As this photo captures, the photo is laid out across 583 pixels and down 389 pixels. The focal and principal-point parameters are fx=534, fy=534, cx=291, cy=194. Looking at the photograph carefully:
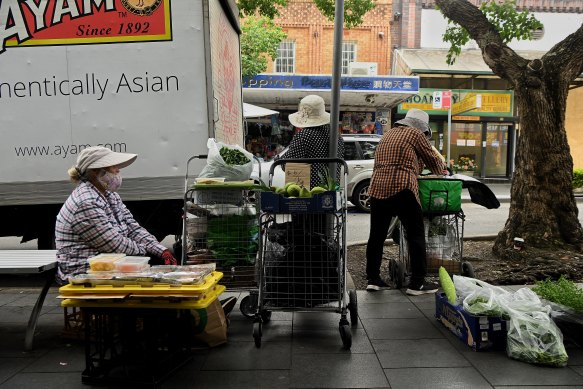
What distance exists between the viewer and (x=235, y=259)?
14.2 feet

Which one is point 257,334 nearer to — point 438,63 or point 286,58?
point 438,63

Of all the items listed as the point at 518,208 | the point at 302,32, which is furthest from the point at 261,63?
the point at 518,208

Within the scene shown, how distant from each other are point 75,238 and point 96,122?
2.17m

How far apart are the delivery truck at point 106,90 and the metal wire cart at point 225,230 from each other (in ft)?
4.44

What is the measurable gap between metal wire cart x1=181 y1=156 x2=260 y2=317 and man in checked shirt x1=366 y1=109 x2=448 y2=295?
1.51m

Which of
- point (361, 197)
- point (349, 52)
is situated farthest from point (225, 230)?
point (349, 52)

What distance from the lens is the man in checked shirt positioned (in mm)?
5220

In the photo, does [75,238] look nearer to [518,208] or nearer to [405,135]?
[405,135]

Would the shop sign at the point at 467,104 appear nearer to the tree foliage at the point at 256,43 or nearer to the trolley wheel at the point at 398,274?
the tree foliage at the point at 256,43

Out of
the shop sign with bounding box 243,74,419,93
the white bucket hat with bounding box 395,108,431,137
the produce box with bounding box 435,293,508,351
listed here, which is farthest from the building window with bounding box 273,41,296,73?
the produce box with bounding box 435,293,508,351

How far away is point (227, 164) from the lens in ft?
15.0

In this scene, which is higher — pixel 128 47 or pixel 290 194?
pixel 128 47

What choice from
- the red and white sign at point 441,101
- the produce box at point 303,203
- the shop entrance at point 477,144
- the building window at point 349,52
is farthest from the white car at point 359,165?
the building window at point 349,52

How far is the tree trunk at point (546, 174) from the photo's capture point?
22.0 ft
